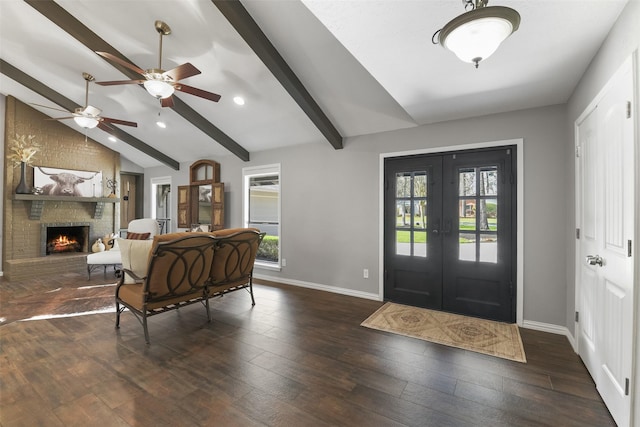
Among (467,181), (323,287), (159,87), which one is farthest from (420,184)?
(159,87)

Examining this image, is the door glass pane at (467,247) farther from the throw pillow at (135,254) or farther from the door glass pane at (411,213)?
the throw pillow at (135,254)

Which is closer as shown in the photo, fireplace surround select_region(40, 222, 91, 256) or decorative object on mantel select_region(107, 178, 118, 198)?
fireplace surround select_region(40, 222, 91, 256)

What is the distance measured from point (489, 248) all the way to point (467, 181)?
86 cm

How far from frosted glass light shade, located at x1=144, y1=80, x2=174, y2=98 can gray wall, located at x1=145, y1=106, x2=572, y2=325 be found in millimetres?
2345

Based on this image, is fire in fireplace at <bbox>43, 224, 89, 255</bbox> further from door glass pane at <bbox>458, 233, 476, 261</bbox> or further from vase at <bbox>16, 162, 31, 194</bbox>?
door glass pane at <bbox>458, 233, 476, 261</bbox>

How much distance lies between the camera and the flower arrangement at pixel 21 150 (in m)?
5.48

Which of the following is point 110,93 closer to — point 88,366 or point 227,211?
point 227,211

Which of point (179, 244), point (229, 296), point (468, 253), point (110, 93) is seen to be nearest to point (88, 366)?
point (179, 244)

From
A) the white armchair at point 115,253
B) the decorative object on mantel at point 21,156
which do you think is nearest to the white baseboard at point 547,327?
the white armchair at point 115,253

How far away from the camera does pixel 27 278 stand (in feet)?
17.4

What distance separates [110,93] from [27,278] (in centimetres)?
385

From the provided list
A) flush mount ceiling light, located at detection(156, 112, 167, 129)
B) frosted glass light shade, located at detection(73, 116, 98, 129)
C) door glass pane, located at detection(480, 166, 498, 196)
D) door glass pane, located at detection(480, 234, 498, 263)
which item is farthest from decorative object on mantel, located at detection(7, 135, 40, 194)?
door glass pane, located at detection(480, 234, 498, 263)

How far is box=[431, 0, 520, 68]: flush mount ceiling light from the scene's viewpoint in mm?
1288

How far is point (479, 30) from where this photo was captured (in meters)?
1.35
